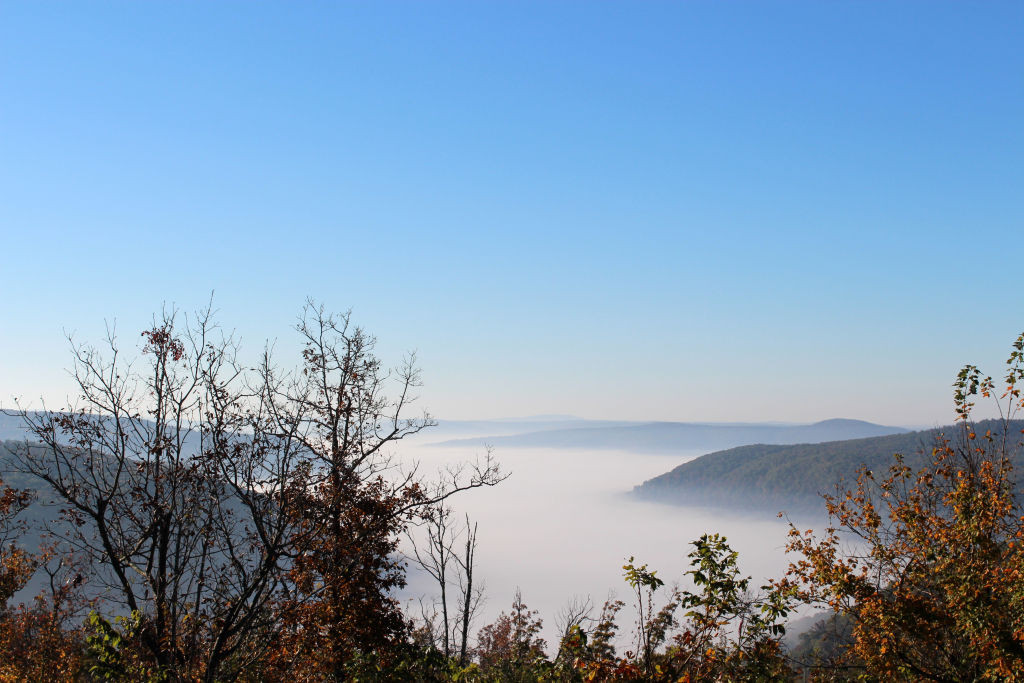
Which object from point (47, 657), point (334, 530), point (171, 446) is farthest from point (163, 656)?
point (47, 657)

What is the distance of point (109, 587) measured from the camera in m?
15.8

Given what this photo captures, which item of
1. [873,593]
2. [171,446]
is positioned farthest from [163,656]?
[873,593]

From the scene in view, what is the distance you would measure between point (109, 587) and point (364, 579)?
20.1 ft

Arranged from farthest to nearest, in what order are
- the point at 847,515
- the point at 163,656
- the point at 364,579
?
1. the point at 364,579
2. the point at 847,515
3. the point at 163,656

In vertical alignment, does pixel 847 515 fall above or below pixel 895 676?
above

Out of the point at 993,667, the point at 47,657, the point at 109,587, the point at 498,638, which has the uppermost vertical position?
A: the point at 109,587

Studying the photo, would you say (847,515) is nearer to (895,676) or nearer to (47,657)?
(895,676)

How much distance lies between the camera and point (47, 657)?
2006 cm

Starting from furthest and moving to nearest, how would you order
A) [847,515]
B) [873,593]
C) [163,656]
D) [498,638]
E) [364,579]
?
1. [498,638]
2. [364,579]
3. [847,515]
4. [873,593]
5. [163,656]

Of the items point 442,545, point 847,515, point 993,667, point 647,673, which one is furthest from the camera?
point 442,545

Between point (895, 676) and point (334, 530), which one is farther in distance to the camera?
point (334, 530)

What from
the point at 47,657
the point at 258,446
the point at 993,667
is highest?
the point at 258,446

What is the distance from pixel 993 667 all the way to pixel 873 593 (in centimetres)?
249

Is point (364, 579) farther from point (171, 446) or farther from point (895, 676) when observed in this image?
point (895, 676)
